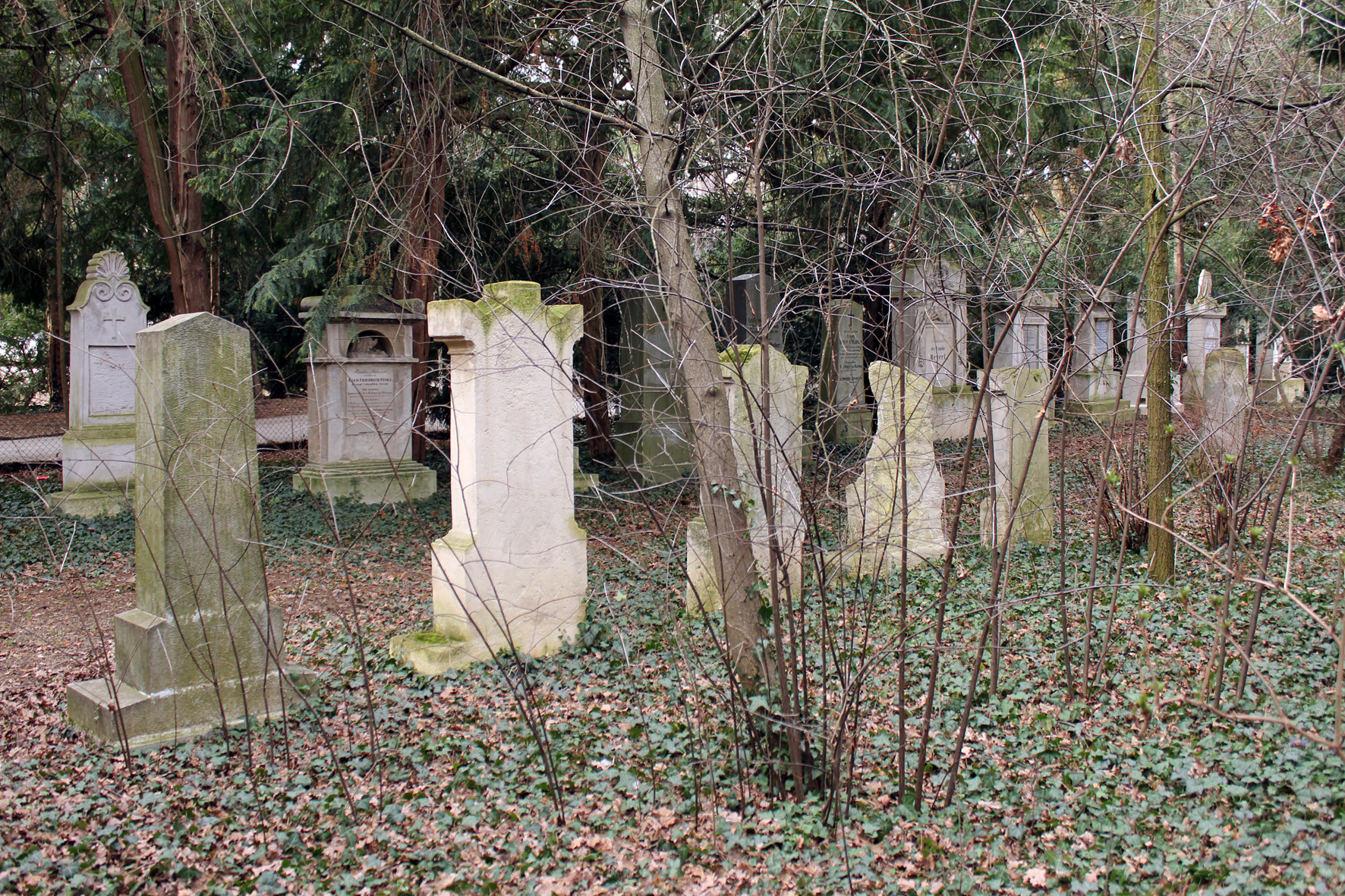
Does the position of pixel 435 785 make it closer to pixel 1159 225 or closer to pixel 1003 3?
pixel 1159 225

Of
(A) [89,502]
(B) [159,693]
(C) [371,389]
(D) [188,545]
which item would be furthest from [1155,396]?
(A) [89,502]

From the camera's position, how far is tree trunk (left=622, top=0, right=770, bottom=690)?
152 inches

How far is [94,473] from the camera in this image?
10.2 meters

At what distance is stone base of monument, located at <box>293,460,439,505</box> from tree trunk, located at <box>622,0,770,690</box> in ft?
23.8

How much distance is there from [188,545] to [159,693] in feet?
2.25

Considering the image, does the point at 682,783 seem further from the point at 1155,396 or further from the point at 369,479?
the point at 369,479

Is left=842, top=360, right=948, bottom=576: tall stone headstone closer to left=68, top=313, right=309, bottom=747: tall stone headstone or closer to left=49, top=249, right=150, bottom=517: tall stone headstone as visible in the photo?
left=68, top=313, right=309, bottom=747: tall stone headstone

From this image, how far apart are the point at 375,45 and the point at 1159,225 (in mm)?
6859

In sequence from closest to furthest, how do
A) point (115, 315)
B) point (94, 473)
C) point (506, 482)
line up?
point (506, 482)
point (94, 473)
point (115, 315)

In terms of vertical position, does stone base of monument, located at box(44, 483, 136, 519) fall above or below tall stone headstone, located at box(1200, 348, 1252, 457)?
below

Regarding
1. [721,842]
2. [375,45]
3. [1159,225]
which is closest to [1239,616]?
[1159,225]

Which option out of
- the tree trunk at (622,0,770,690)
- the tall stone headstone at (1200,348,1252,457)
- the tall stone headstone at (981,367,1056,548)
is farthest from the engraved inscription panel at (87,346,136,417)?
the tall stone headstone at (1200,348,1252,457)

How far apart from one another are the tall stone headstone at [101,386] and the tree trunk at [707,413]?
28.9 ft

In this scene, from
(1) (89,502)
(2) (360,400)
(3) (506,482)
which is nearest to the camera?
(3) (506,482)
